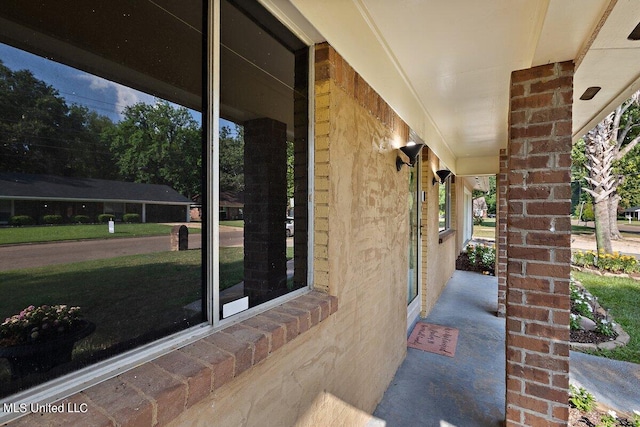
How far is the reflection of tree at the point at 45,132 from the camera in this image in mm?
738

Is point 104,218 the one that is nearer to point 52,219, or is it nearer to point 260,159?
point 52,219

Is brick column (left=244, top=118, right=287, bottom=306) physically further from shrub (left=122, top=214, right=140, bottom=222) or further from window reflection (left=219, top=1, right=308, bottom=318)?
shrub (left=122, top=214, right=140, bottom=222)

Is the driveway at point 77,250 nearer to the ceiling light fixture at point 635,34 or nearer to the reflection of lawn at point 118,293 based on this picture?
the reflection of lawn at point 118,293

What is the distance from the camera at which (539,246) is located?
1882mm

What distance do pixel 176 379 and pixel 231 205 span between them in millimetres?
693

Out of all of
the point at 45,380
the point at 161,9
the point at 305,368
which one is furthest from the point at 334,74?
the point at 45,380

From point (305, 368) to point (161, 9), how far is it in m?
1.67

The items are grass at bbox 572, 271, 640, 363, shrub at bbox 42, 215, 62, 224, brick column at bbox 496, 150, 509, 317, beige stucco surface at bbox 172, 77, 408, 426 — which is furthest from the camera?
brick column at bbox 496, 150, 509, 317

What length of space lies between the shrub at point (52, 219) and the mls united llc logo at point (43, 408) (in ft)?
1.43

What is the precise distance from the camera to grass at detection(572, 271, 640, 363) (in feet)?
11.0

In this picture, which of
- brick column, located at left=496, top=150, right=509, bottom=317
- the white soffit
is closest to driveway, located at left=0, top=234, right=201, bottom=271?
the white soffit

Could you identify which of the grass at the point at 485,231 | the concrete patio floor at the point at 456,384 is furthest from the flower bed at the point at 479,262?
the grass at the point at 485,231

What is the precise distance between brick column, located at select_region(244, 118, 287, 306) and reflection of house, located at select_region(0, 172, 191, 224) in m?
0.38

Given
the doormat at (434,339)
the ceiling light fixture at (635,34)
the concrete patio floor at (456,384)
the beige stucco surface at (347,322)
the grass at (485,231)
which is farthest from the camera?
the grass at (485,231)
